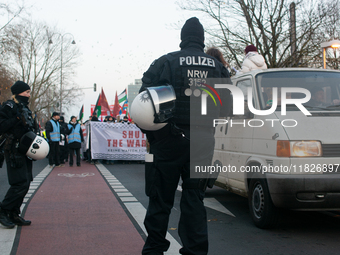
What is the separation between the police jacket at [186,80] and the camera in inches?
134

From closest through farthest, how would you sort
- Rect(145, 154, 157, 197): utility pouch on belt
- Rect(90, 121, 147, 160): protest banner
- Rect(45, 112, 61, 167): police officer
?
1. Rect(145, 154, 157, 197): utility pouch on belt
2. Rect(45, 112, 61, 167): police officer
3. Rect(90, 121, 147, 160): protest banner

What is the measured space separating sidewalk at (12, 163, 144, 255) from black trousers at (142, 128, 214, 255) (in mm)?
909

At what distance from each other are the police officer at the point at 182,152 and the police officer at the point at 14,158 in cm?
246

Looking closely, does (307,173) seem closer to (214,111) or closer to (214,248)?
(214,248)

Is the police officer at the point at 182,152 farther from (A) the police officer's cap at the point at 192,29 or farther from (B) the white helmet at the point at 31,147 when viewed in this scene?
(B) the white helmet at the point at 31,147

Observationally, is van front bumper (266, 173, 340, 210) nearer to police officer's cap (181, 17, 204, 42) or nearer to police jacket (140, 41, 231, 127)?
police jacket (140, 41, 231, 127)

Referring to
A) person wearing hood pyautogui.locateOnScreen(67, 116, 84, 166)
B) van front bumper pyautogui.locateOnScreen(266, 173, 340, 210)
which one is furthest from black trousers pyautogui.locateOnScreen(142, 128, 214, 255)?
person wearing hood pyautogui.locateOnScreen(67, 116, 84, 166)

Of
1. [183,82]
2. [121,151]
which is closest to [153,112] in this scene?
[183,82]

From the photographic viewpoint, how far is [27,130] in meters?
5.34

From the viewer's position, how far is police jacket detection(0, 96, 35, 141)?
16.7 ft

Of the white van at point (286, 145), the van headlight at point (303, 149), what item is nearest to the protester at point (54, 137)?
the white van at point (286, 145)

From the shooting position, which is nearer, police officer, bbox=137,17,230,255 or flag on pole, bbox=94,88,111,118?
police officer, bbox=137,17,230,255

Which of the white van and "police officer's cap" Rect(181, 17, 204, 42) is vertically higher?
"police officer's cap" Rect(181, 17, 204, 42)

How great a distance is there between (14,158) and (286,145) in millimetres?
3372
